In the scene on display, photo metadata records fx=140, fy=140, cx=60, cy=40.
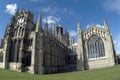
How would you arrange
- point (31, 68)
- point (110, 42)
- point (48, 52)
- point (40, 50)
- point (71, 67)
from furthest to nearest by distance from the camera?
point (71, 67) → point (48, 52) → point (110, 42) → point (40, 50) → point (31, 68)

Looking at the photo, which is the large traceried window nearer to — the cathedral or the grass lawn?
the cathedral

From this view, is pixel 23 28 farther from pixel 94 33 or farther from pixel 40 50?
pixel 94 33

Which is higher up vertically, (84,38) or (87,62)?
(84,38)

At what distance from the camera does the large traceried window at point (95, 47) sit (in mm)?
56409

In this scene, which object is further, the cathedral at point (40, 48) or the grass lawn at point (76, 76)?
the cathedral at point (40, 48)

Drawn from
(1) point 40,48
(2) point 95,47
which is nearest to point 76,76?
(1) point 40,48

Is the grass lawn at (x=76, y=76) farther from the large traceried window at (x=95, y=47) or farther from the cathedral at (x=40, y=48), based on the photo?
the large traceried window at (x=95, y=47)

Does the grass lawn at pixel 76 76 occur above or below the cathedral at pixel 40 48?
below

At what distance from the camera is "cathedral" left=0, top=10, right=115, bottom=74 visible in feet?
166

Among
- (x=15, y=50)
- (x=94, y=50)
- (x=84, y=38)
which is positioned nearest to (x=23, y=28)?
(x=15, y=50)

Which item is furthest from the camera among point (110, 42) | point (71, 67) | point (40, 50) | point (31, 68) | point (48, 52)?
point (71, 67)

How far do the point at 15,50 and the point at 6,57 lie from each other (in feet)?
13.9

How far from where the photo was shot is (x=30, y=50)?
52312 mm

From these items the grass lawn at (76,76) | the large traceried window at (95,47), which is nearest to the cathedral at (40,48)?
the large traceried window at (95,47)
